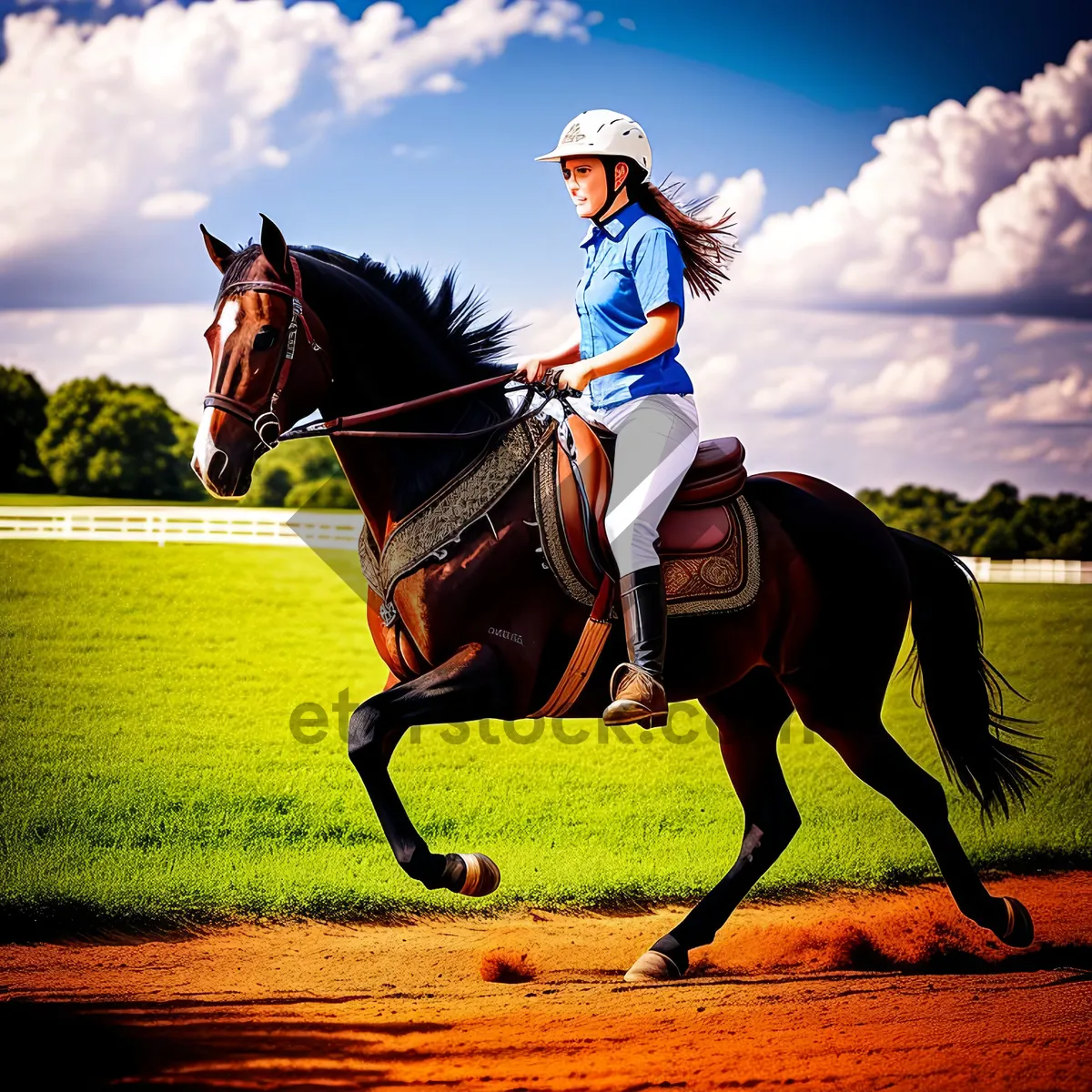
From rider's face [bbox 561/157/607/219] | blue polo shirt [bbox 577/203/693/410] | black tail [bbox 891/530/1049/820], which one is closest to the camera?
blue polo shirt [bbox 577/203/693/410]

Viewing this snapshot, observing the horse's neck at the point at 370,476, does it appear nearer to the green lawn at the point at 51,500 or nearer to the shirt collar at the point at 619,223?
the shirt collar at the point at 619,223

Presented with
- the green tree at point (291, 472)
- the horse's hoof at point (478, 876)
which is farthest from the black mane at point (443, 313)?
the green tree at point (291, 472)

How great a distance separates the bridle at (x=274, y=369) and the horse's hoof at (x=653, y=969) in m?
3.01

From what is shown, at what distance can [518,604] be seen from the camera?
15.0 ft

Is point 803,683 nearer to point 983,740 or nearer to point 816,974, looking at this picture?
point 983,740

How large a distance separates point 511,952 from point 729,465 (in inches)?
113

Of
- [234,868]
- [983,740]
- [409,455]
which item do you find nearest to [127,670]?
[234,868]

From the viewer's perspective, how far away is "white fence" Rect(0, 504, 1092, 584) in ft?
39.2

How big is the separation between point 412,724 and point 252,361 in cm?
143

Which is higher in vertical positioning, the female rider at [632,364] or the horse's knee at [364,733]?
the female rider at [632,364]

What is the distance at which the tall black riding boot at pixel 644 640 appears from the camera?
4.52 meters

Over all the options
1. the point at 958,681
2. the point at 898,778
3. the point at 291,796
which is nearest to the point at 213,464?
the point at 898,778

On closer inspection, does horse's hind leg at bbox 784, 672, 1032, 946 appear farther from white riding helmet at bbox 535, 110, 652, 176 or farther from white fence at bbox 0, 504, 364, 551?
white fence at bbox 0, 504, 364, 551

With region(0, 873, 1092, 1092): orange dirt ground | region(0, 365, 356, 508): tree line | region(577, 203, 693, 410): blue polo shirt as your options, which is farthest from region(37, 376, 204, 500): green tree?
region(577, 203, 693, 410): blue polo shirt
